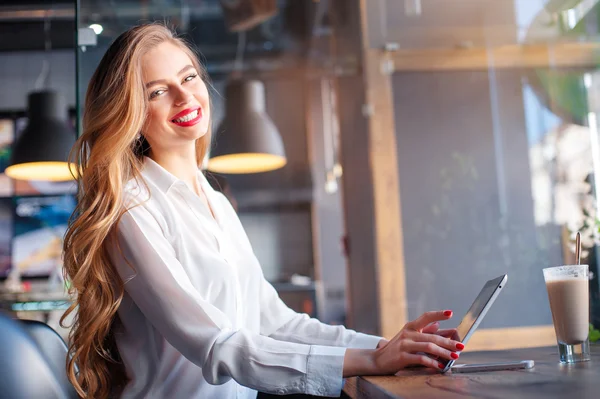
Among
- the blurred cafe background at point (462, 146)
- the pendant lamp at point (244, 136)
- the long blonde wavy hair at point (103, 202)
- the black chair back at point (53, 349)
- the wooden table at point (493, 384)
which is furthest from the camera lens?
the pendant lamp at point (244, 136)

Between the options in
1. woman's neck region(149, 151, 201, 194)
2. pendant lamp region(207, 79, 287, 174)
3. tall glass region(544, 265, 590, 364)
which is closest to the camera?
tall glass region(544, 265, 590, 364)

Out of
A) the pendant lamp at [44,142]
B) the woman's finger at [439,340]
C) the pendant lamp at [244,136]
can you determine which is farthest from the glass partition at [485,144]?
the pendant lamp at [44,142]

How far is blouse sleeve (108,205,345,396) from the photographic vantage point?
119 centimetres

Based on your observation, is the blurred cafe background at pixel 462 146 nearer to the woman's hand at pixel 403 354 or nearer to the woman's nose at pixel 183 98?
the woman's nose at pixel 183 98

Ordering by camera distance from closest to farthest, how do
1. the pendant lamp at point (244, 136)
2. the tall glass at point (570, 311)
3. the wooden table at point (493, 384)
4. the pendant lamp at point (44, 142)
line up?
the wooden table at point (493, 384) < the tall glass at point (570, 311) < the pendant lamp at point (244, 136) < the pendant lamp at point (44, 142)

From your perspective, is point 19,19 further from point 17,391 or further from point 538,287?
point 17,391

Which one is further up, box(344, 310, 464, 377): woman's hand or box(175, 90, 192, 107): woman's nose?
box(175, 90, 192, 107): woman's nose

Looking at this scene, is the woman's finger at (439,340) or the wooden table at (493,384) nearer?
the wooden table at (493,384)

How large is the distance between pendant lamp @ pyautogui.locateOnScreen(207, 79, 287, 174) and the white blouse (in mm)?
2446

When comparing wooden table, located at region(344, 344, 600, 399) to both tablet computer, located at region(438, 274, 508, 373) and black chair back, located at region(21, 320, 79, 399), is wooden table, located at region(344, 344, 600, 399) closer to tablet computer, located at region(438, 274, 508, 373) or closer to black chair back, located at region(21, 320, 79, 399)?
tablet computer, located at region(438, 274, 508, 373)

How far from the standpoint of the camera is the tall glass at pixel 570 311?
1.23 m

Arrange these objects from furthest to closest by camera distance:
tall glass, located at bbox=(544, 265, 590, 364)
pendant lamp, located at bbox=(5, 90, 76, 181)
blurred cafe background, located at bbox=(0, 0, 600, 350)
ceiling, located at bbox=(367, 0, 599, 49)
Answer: pendant lamp, located at bbox=(5, 90, 76, 181), ceiling, located at bbox=(367, 0, 599, 49), blurred cafe background, located at bbox=(0, 0, 600, 350), tall glass, located at bbox=(544, 265, 590, 364)

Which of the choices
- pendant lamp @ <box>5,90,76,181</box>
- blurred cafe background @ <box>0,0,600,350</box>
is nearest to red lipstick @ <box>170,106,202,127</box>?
blurred cafe background @ <box>0,0,600,350</box>

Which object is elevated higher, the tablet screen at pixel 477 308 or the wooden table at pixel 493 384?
the tablet screen at pixel 477 308
